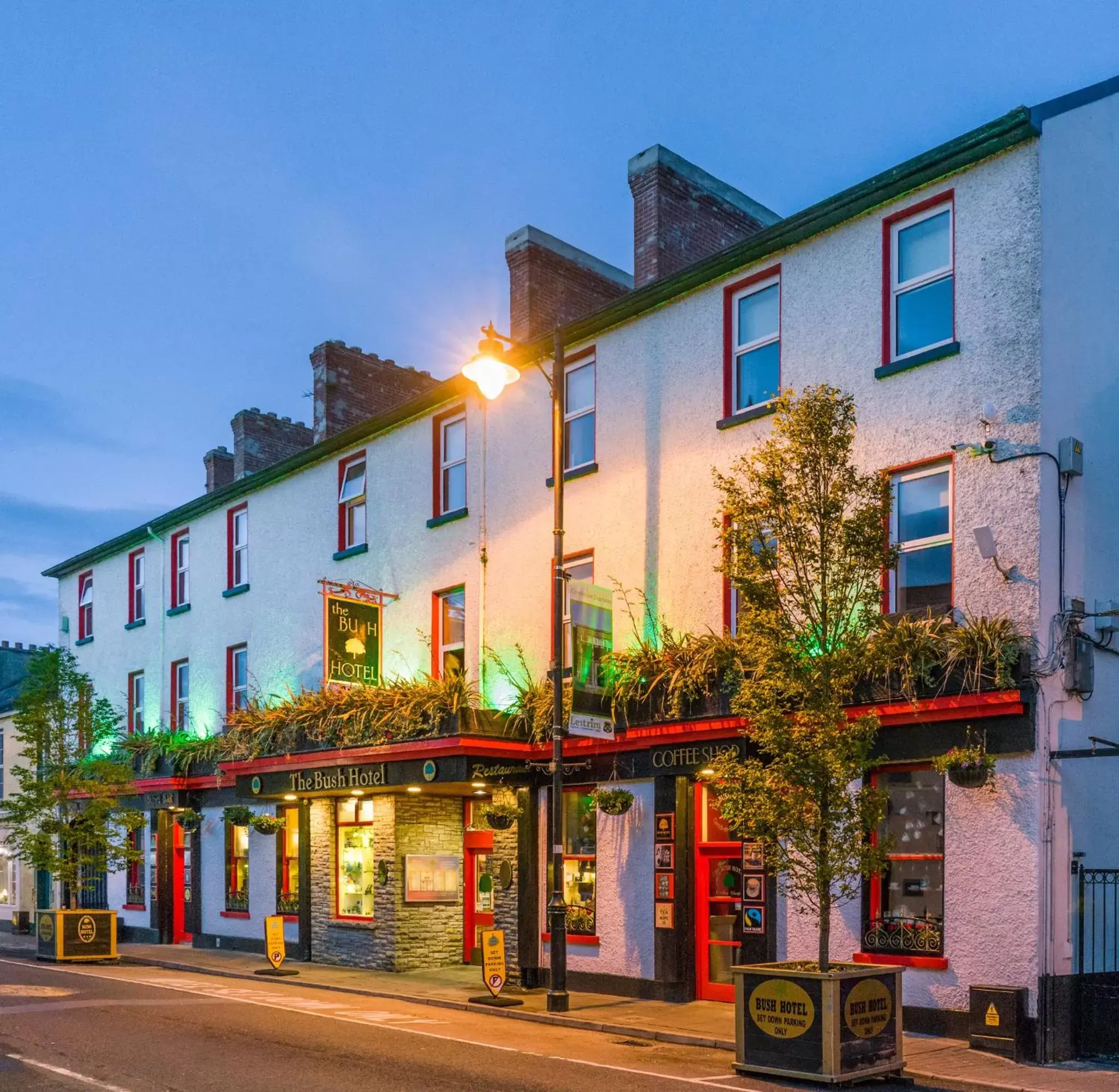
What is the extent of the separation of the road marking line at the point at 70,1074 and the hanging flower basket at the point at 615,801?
779 cm

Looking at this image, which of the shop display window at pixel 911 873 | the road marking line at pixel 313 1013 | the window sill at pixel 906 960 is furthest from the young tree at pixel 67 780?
the shop display window at pixel 911 873

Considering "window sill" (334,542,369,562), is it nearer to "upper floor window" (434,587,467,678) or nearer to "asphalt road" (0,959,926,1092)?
"upper floor window" (434,587,467,678)

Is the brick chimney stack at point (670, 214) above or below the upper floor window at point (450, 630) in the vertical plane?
above

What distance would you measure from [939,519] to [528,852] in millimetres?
8142

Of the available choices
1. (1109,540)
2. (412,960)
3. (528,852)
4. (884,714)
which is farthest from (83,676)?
(1109,540)

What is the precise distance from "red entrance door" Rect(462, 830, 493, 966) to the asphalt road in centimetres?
414

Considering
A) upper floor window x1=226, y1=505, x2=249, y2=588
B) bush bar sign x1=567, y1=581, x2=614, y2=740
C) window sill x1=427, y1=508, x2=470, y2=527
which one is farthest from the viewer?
upper floor window x1=226, y1=505, x2=249, y2=588

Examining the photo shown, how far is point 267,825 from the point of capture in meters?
24.4

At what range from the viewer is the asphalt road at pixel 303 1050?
11367mm

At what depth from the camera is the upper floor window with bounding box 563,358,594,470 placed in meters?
20.0

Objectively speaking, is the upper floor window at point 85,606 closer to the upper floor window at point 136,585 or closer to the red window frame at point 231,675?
the upper floor window at point 136,585

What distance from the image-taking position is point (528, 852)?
64.4 ft

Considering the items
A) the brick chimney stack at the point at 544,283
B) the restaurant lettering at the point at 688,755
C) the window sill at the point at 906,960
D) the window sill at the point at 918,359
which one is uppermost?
the brick chimney stack at the point at 544,283

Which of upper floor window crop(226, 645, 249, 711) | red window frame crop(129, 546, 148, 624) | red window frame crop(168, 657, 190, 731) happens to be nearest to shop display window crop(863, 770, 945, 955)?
upper floor window crop(226, 645, 249, 711)
